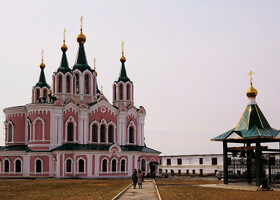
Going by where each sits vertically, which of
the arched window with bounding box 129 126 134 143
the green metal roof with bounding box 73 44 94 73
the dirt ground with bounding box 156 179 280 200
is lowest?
the dirt ground with bounding box 156 179 280 200

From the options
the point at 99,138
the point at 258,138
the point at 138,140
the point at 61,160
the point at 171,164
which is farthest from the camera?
the point at 171,164

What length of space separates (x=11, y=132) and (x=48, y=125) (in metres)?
7.36

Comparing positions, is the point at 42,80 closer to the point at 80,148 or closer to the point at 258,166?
the point at 80,148

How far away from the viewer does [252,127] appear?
29.3 m

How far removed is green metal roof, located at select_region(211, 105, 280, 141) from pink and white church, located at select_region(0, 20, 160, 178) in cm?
2241

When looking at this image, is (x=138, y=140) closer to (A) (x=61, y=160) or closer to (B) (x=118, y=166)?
(B) (x=118, y=166)

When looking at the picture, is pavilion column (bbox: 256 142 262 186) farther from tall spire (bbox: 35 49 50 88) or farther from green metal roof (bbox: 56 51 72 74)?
tall spire (bbox: 35 49 50 88)

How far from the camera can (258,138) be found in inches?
1107

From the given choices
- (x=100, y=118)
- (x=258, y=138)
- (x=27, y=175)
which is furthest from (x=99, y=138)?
(x=258, y=138)

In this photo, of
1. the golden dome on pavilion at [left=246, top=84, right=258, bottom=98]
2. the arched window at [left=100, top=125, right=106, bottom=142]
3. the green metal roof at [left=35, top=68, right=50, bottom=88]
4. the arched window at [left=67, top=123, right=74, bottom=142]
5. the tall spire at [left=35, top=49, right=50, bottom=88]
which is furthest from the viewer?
the green metal roof at [left=35, top=68, right=50, bottom=88]

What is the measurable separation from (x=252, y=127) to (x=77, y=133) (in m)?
26.8

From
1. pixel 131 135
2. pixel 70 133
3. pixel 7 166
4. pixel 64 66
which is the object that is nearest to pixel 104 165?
pixel 70 133

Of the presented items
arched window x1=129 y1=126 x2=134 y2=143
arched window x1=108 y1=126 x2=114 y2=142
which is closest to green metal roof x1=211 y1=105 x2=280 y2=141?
arched window x1=108 y1=126 x2=114 y2=142

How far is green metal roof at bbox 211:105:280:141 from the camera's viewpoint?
28.3 meters
